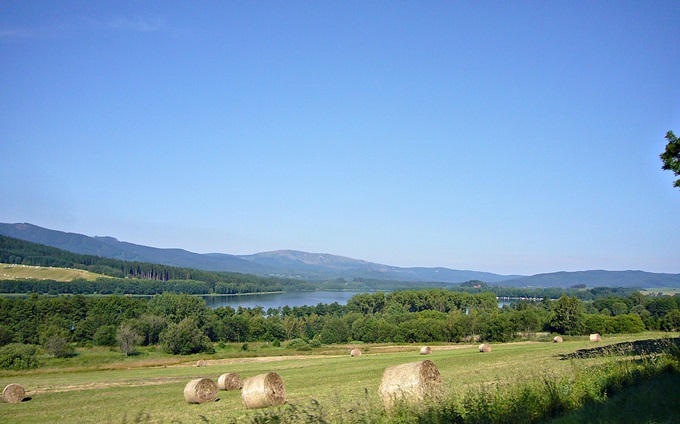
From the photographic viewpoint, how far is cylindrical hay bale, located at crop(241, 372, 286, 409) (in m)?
19.2

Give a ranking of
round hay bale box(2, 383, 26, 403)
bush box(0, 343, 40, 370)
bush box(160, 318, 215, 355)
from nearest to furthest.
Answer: round hay bale box(2, 383, 26, 403), bush box(0, 343, 40, 370), bush box(160, 318, 215, 355)

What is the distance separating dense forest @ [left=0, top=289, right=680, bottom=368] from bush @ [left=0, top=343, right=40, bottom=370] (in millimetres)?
81

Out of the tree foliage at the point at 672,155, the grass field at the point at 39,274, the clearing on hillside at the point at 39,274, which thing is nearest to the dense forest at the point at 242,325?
the tree foliage at the point at 672,155

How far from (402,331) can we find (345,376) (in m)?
49.5

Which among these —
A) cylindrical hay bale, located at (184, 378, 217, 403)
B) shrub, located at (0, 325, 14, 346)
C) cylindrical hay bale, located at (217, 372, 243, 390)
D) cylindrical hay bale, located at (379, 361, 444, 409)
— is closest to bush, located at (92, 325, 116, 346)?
shrub, located at (0, 325, 14, 346)

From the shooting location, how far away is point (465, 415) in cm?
820

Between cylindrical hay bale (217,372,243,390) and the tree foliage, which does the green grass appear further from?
cylindrical hay bale (217,372,243,390)

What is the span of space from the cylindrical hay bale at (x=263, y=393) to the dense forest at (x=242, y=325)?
37.5 metres

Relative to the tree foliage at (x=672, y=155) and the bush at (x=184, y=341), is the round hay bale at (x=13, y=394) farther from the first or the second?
the bush at (x=184, y=341)

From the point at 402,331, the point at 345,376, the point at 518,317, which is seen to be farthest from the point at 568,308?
the point at 345,376

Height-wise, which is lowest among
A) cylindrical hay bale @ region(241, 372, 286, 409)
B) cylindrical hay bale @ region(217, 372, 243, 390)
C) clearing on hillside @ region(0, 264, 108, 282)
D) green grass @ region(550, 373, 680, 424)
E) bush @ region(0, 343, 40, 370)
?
bush @ region(0, 343, 40, 370)

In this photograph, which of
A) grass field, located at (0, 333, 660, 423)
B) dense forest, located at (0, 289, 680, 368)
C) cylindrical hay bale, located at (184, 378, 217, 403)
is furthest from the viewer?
dense forest, located at (0, 289, 680, 368)

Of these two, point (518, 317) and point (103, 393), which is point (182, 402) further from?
point (518, 317)


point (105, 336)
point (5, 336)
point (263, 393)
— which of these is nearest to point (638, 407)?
point (263, 393)
